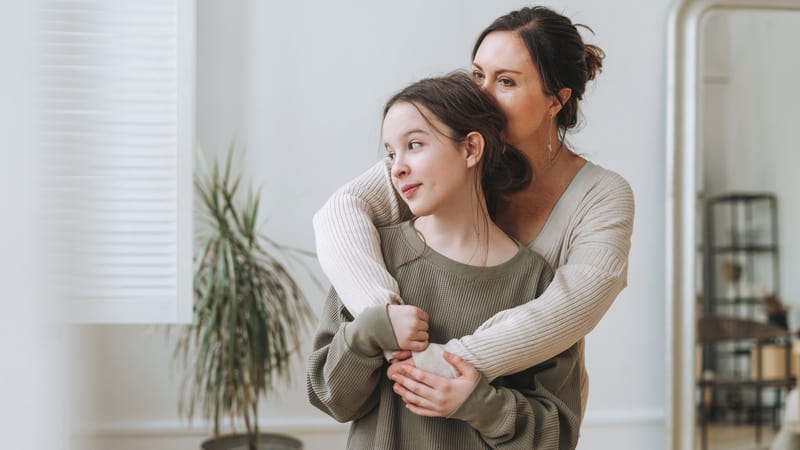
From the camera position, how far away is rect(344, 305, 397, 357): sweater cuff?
1210 mm

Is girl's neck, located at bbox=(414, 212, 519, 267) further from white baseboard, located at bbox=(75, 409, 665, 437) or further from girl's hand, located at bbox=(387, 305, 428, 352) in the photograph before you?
white baseboard, located at bbox=(75, 409, 665, 437)

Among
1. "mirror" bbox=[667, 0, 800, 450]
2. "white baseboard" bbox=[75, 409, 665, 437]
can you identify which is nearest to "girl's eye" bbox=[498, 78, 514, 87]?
"white baseboard" bbox=[75, 409, 665, 437]

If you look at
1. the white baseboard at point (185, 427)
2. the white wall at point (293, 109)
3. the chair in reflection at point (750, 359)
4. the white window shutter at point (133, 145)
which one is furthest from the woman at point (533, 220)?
the chair in reflection at point (750, 359)

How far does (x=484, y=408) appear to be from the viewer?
4.00 ft

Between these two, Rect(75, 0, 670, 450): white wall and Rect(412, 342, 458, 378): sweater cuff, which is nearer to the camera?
Rect(412, 342, 458, 378): sweater cuff

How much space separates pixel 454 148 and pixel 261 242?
6.63 feet

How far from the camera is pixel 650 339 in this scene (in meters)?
3.48

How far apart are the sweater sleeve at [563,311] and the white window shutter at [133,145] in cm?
164

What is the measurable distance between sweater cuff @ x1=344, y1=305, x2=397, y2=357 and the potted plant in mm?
1609

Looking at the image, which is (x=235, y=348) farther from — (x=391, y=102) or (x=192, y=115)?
(x=391, y=102)

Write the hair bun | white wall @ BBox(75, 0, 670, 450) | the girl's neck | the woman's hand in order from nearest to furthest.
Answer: the woman's hand
the girl's neck
the hair bun
white wall @ BBox(75, 0, 670, 450)

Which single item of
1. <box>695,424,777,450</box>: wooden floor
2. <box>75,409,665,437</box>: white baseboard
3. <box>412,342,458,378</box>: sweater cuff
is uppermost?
<box>412,342,458,378</box>: sweater cuff

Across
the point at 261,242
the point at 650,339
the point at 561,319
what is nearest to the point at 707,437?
the point at 650,339

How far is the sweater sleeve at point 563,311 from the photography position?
1230mm
